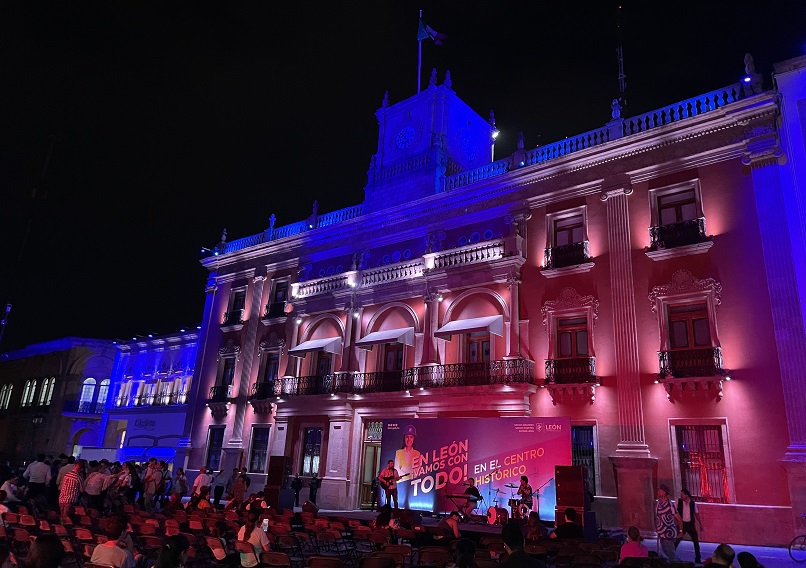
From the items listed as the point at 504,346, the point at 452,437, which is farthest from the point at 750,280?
the point at 452,437

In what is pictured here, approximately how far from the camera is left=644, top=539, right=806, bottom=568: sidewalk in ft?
41.7

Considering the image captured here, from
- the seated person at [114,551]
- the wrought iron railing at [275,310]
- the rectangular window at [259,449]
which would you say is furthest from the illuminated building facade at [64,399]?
the seated person at [114,551]

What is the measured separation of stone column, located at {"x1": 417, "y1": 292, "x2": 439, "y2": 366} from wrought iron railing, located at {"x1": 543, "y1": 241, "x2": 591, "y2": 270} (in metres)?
4.51

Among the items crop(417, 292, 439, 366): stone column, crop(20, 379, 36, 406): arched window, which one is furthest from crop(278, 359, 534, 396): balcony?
crop(20, 379, 36, 406): arched window

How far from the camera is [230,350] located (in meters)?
29.9

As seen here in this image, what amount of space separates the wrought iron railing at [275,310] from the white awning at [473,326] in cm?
980

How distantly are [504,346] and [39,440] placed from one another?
36.1 m

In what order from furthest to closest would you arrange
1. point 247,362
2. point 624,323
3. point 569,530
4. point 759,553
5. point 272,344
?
point 247,362 < point 272,344 < point 624,323 < point 759,553 < point 569,530

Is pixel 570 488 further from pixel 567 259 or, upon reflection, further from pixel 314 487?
pixel 314 487

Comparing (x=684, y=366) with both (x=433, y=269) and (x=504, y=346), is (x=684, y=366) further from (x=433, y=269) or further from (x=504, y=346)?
(x=433, y=269)

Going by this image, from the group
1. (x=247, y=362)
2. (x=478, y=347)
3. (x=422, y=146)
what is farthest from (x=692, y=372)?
(x=247, y=362)

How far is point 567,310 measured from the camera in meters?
19.9

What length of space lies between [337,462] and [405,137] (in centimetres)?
1452

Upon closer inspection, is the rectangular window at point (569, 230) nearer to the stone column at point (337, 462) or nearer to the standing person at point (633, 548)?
the stone column at point (337, 462)
